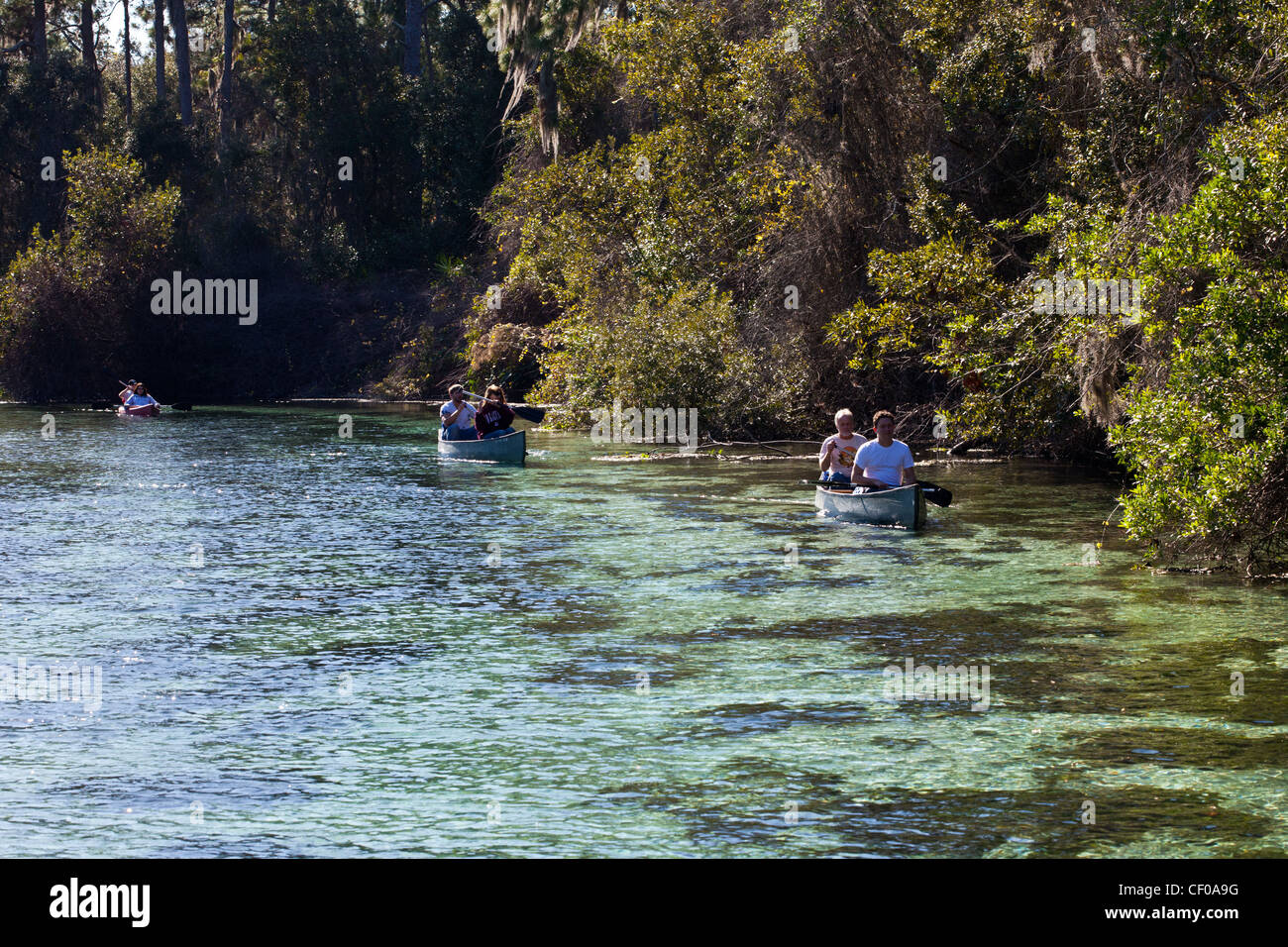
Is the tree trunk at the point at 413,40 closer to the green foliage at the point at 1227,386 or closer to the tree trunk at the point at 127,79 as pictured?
the tree trunk at the point at 127,79

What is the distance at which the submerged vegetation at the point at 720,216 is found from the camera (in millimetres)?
16172

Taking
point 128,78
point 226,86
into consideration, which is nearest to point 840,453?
point 226,86

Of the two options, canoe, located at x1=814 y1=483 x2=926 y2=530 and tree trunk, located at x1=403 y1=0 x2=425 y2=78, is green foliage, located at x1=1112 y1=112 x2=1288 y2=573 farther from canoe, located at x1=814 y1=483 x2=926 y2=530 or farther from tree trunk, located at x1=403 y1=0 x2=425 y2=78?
tree trunk, located at x1=403 y1=0 x2=425 y2=78

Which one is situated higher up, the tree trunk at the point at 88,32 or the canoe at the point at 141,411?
the tree trunk at the point at 88,32

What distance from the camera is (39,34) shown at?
197ft

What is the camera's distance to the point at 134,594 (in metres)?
15.2

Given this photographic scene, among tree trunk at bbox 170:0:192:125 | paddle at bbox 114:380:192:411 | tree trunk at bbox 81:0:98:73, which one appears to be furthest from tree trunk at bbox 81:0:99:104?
paddle at bbox 114:380:192:411

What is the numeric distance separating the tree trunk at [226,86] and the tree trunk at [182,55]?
182 centimetres

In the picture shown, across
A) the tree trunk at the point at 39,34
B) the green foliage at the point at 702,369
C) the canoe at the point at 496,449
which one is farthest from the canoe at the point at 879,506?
the tree trunk at the point at 39,34

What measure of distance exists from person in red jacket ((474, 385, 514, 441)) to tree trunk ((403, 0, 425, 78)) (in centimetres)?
3224

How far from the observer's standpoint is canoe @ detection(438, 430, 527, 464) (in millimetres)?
28969
